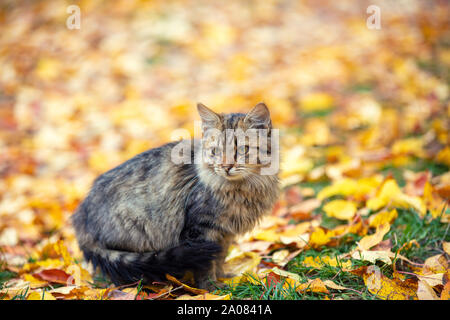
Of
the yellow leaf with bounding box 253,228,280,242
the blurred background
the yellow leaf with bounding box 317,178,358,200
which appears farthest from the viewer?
the blurred background

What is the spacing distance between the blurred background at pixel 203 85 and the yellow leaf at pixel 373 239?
140 centimetres

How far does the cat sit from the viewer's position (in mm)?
2645

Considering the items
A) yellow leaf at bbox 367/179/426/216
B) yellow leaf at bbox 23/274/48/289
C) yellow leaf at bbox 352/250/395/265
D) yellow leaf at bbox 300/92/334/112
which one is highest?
yellow leaf at bbox 300/92/334/112

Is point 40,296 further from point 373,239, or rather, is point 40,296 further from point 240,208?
point 373,239

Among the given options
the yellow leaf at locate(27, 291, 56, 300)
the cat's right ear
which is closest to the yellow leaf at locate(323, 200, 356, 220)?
the cat's right ear

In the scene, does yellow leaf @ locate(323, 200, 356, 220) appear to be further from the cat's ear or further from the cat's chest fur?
the cat's ear

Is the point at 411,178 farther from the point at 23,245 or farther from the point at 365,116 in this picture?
the point at 23,245

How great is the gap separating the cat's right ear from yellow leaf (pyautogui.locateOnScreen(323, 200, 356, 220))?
3.87 ft

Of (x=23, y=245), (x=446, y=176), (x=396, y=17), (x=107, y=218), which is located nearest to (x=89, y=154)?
(x=23, y=245)

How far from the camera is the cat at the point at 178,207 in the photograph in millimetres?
2645

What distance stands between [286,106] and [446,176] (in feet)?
8.55

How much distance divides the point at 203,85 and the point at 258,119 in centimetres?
412

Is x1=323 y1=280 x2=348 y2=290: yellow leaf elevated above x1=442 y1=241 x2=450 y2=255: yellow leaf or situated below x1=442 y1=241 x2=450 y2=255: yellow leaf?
below

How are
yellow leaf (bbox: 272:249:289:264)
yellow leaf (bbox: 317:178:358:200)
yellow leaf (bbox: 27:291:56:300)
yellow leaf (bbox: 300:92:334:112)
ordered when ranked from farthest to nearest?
yellow leaf (bbox: 300:92:334:112) < yellow leaf (bbox: 317:178:358:200) < yellow leaf (bbox: 272:249:289:264) < yellow leaf (bbox: 27:291:56:300)
